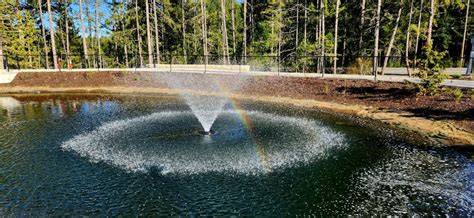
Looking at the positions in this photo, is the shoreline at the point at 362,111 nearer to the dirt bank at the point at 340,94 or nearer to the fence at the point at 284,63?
the dirt bank at the point at 340,94

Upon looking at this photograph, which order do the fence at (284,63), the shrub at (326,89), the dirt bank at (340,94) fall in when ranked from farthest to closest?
the fence at (284,63) < the shrub at (326,89) < the dirt bank at (340,94)

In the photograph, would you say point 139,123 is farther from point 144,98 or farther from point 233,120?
point 144,98

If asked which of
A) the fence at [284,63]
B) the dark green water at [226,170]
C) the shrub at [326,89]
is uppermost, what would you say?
the fence at [284,63]

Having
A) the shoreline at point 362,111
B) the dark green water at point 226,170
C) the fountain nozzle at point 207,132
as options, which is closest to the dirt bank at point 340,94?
the shoreline at point 362,111

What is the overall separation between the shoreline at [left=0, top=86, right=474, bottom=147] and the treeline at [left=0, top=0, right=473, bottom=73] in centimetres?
713

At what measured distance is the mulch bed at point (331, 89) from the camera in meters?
20.5

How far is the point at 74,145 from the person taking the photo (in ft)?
52.0

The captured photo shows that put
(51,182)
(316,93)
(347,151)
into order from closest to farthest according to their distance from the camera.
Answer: (51,182), (347,151), (316,93)

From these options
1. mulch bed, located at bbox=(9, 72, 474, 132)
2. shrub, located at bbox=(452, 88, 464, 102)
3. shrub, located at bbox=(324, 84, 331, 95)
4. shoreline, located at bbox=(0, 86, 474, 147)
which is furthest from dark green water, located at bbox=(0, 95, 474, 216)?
shrub, located at bbox=(324, 84, 331, 95)

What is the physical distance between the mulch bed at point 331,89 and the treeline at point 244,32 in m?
4.75

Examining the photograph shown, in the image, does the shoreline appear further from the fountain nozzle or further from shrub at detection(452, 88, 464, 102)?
the fountain nozzle

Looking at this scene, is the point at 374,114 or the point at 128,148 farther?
the point at 374,114

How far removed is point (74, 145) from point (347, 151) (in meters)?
12.3

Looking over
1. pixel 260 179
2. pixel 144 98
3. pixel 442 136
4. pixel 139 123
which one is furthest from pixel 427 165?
pixel 144 98
